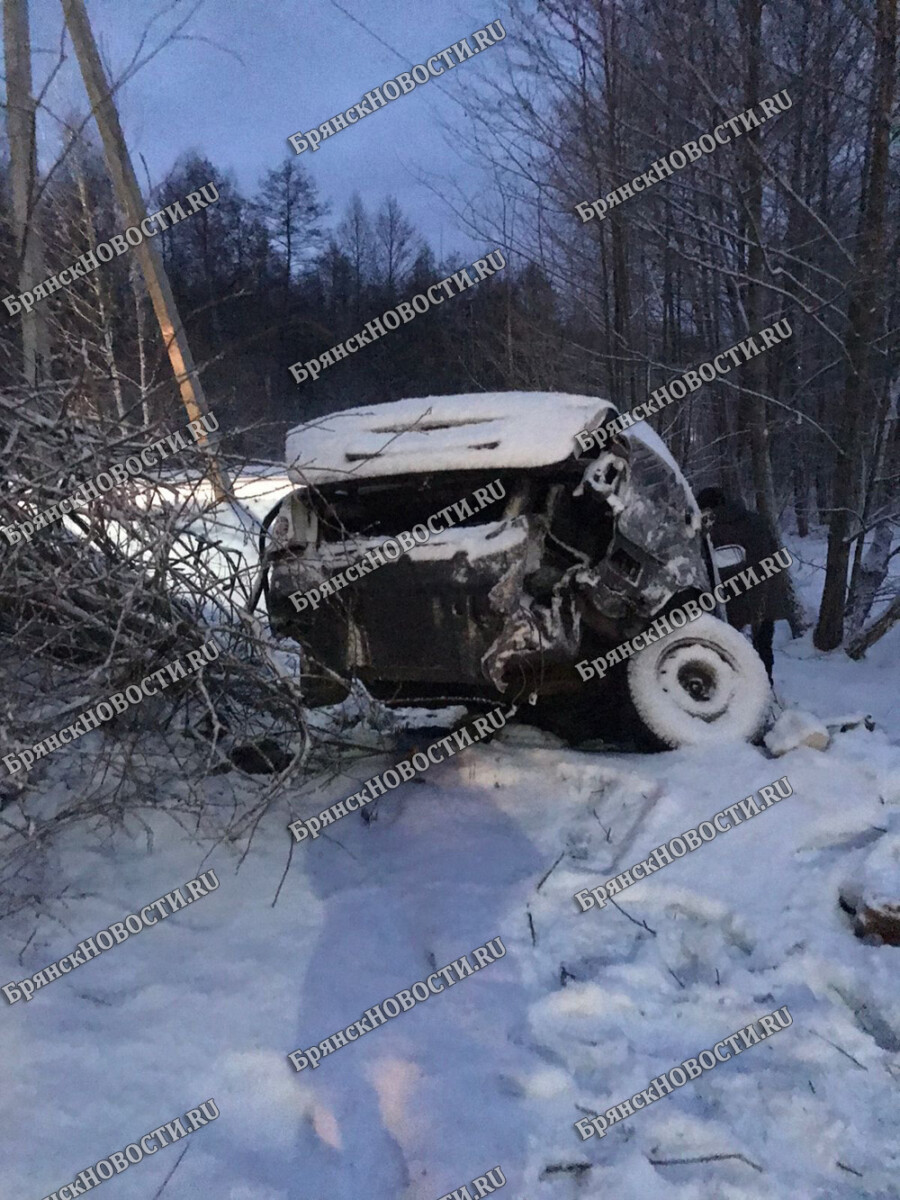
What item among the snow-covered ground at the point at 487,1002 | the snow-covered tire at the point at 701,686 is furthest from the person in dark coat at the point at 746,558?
the snow-covered ground at the point at 487,1002

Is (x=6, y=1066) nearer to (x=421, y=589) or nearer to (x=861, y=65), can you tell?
(x=421, y=589)

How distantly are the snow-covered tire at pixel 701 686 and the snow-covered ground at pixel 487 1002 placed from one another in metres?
0.25

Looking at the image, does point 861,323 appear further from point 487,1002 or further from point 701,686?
point 487,1002

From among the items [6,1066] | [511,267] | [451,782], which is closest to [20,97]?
[451,782]

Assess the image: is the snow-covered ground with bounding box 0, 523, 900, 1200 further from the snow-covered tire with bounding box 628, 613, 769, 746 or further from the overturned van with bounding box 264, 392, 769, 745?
the overturned van with bounding box 264, 392, 769, 745

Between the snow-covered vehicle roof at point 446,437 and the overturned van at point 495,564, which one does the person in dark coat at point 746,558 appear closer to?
the overturned van at point 495,564

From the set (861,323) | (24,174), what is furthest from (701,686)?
(24,174)

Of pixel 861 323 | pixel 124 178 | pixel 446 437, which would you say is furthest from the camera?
pixel 124 178

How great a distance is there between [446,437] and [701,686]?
192 cm

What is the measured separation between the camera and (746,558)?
5.85 m

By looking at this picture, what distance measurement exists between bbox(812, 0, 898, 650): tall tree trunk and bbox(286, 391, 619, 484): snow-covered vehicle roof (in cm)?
345

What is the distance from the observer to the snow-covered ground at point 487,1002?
Answer: 2.04m

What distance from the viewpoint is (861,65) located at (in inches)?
245

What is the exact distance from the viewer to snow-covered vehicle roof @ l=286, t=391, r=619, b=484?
384 cm
